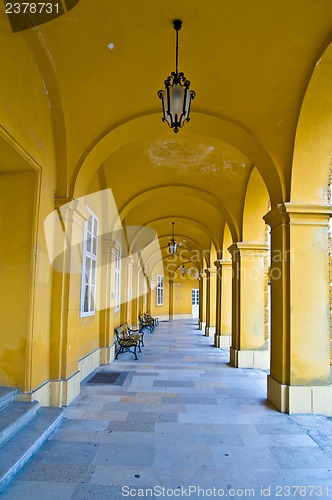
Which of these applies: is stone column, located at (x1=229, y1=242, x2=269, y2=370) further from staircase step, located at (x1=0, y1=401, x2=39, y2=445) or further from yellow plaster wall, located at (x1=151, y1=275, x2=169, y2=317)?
yellow plaster wall, located at (x1=151, y1=275, x2=169, y2=317)

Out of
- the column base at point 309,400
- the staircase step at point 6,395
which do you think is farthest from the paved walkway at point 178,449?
the staircase step at point 6,395

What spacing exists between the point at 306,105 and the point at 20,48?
13.2ft

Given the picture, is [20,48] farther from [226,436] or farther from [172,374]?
[172,374]

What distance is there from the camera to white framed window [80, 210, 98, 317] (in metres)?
7.71

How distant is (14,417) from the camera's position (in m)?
4.26

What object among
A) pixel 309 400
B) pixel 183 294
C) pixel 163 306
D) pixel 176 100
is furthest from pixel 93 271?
pixel 183 294

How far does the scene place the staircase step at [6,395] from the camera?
14.6 ft

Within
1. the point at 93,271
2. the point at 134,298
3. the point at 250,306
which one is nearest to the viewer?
the point at 93,271

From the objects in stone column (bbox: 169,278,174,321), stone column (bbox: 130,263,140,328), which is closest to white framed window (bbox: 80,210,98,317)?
stone column (bbox: 130,263,140,328)

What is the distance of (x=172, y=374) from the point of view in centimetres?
872

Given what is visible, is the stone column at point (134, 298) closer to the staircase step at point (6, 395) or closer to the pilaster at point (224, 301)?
the pilaster at point (224, 301)

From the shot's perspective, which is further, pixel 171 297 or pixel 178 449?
pixel 171 297

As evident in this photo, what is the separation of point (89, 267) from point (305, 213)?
4.72 metres

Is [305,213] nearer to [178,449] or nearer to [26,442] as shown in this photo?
[178,449]
